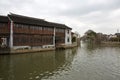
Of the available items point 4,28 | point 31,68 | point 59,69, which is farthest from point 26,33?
point 59,69

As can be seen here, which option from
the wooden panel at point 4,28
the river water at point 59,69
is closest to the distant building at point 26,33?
the wooden panel at point 4,28

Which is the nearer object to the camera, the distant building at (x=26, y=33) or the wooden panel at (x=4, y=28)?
the wooden panel at (x=4, y=28)

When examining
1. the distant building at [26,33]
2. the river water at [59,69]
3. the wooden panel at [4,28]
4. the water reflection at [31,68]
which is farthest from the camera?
the distant building at [26,33]

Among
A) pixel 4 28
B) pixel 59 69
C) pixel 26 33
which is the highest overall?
pixel 4 28

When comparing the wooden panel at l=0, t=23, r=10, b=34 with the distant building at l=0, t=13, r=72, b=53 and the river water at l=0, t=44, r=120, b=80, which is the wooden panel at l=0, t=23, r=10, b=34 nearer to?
the distant building at l=0, t=13, r=72, b=53

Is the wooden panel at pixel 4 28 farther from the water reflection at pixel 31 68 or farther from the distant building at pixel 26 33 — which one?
the water reflection at pixel 31 68

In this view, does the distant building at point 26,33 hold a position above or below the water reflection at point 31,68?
above

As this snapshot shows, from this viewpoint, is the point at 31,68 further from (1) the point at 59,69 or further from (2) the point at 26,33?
(2) the point at 26,33

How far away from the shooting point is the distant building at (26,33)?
25.8 metres

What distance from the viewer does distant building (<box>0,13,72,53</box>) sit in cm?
2575

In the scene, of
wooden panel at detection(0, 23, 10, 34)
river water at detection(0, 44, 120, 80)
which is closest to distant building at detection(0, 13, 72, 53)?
wooden panel at detection(0, 23, 10, 34)

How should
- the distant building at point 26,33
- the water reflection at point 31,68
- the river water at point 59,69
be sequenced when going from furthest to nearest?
the distant building at point 26,33 → the water reflection at point 31,68 → the river water at point 59,69

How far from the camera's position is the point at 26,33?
28.4m

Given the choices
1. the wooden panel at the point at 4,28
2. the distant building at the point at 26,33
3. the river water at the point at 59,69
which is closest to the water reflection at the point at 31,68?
the river water at the point at 59,69
